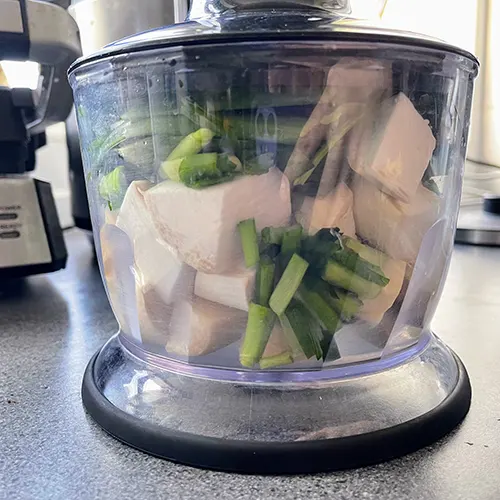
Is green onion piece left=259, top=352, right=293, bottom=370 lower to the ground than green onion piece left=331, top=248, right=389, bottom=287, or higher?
lower

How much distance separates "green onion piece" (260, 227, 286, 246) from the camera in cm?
31

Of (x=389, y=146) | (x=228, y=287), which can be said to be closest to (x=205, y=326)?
(x=228, y=287)

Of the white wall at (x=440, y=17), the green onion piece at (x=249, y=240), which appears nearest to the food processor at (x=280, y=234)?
the green onion piece at (x=249, y=240)

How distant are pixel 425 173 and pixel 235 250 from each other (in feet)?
0.39

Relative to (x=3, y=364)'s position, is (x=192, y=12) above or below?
above

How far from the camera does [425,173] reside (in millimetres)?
349

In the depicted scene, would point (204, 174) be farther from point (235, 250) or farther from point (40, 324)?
point (40, 324)

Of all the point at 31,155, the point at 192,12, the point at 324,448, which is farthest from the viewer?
the point at 31,155

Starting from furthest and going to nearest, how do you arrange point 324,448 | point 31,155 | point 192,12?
point 31,155
point 192,12
point 324,448

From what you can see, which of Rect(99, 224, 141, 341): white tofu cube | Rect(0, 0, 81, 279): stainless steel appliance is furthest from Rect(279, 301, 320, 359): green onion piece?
Rect(0, 0, 81, 279): stainless steel appliance

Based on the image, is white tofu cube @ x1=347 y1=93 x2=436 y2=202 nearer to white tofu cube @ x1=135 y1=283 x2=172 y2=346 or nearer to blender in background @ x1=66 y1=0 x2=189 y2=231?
white tofu cube @ x1=135 y1=283 x2=172 y2=346

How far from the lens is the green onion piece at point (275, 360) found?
32 cm

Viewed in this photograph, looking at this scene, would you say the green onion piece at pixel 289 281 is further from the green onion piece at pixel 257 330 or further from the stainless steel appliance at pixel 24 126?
the stainless steel appliance at pixel 24 126

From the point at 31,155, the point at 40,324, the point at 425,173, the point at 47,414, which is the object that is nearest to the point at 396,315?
the point at 425,173
